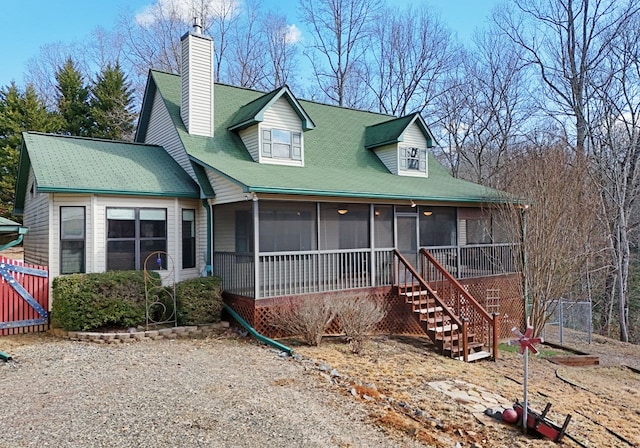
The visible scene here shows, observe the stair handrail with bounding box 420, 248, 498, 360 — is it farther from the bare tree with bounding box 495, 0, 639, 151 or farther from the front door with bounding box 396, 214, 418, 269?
the bare tree with bounding box 495, 0, 639, 151

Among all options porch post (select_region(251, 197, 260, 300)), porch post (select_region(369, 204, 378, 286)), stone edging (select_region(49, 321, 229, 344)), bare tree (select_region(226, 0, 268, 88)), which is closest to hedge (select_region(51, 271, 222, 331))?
stone edging (select_region(49, 321, 229, 344))

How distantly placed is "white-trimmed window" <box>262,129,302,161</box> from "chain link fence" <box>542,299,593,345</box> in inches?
426

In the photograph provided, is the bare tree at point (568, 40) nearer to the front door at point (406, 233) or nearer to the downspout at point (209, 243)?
the front door at point (406, 233)

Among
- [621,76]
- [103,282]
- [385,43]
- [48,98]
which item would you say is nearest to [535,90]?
[621,76]

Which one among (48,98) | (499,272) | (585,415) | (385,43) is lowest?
(585,415)

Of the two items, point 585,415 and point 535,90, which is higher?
point 535,90

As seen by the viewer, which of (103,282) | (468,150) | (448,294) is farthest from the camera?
(468,150)

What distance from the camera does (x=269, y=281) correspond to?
1011cm

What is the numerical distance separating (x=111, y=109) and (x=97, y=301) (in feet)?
73.9

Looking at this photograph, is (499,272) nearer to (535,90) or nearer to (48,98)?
(535,90)

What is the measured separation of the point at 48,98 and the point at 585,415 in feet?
116

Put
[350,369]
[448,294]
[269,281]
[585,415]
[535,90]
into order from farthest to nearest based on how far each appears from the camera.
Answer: [535,90], [448,294], [269,281], [350,369], [585,415]

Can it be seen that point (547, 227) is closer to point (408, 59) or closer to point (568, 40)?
point (568, 40)

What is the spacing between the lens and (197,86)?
1302 centimetres
